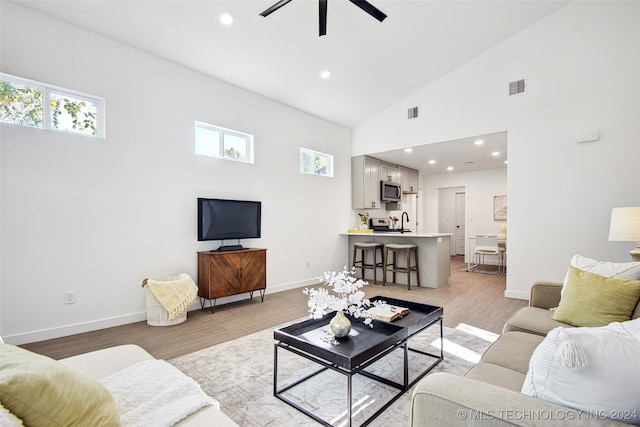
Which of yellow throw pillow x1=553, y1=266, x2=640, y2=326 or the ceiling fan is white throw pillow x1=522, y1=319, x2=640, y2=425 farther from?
the ceiling fan

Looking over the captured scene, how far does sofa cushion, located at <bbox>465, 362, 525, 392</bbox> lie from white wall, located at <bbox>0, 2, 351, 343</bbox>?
3.52 metres

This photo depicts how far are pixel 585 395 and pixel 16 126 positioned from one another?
4.31 metres

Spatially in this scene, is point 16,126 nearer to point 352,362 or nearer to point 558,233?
point 352,362

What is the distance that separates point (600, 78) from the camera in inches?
158

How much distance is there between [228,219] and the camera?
4.35 metres

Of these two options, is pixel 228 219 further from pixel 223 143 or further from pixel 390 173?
pixel 390 173

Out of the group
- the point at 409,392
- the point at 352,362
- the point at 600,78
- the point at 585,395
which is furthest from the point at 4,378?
the point at 600,78

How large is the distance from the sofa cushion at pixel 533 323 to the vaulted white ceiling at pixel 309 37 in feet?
11.2

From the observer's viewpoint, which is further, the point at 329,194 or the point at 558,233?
the point at 329,194

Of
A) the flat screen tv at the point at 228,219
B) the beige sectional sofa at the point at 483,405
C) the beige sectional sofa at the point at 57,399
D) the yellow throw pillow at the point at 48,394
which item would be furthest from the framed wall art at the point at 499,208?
the yellow throw pillow at the point at 48,394

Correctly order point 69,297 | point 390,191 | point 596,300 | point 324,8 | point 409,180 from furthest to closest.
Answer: point 409,180
point 390,191
point 69,297
point 324,8
point 596,300

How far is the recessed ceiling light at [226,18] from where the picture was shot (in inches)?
131

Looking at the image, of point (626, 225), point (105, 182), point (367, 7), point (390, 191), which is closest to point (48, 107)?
point (105, 182)

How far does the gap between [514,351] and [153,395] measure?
1.81 metres
